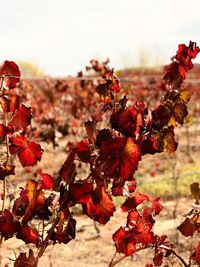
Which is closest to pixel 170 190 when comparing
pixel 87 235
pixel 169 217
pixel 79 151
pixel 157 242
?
pixel 169 217

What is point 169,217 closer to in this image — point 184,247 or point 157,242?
point 184,247

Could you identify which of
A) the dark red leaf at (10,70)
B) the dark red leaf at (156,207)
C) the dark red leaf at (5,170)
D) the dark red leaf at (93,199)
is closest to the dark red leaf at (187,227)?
the dark red leaf at (156,207)

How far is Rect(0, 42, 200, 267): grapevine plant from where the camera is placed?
1.29 meters

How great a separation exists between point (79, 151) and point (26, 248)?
308 centimetres

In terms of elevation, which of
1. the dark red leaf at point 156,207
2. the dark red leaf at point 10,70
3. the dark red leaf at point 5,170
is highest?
the dark red leaf at point 10,70

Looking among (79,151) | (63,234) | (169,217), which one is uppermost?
(79,151)

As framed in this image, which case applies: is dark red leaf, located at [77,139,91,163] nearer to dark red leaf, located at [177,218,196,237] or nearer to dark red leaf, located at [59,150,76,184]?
dark red leaf, located at [59,150,76,184]

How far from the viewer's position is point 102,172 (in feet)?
4.50

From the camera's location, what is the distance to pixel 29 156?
166 cm

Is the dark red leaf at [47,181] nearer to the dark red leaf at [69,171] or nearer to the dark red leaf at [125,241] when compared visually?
the dark red leaf at [69,171]

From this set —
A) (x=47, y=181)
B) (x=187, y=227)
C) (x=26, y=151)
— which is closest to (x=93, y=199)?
(x=47, y=181)

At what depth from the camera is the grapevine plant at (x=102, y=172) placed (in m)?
1.29

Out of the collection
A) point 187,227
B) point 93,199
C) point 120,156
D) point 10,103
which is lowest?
point 187,227

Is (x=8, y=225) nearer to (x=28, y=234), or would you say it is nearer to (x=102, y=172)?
(x=28, y=234)
